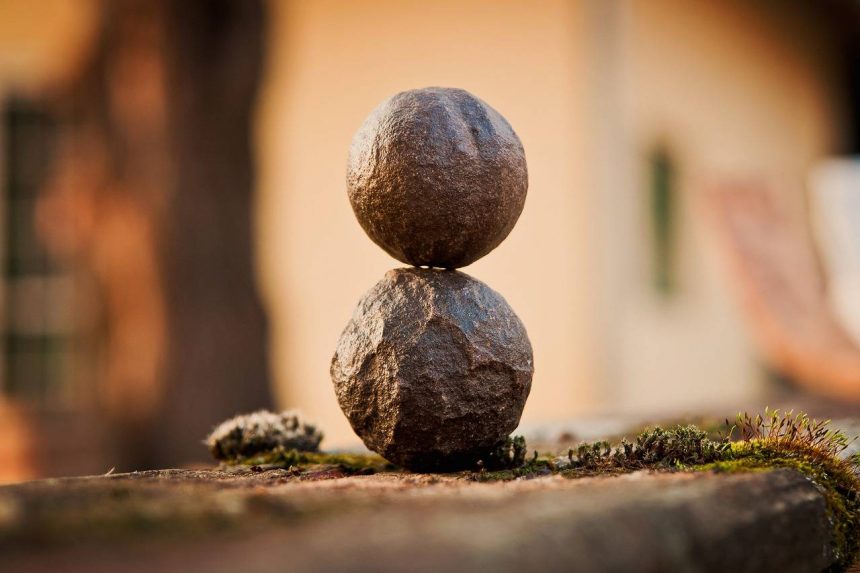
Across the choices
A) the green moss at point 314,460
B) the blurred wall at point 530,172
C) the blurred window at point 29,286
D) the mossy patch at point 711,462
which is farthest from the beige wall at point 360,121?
the mossy patch at point 711,462

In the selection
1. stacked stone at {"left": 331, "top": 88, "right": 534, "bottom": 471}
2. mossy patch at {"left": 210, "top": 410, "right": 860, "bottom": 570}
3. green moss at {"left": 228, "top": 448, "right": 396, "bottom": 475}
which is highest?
stacked stone at {"left": 331, "top": 88, "right": 534, "bottom": 471}

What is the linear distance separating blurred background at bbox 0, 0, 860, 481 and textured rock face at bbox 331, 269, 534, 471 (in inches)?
50.9

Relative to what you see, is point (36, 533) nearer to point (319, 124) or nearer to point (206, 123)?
point (206, 123)

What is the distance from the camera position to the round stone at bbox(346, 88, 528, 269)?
76.9 inches

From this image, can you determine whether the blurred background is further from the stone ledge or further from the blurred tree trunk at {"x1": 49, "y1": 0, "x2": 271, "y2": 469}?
the stone ledge

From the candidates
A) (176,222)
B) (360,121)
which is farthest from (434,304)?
(360,121)

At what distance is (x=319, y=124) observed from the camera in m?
7.32

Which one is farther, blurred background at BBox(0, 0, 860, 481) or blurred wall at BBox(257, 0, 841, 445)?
blurred wall at BBox(257, 0, 841, 445)

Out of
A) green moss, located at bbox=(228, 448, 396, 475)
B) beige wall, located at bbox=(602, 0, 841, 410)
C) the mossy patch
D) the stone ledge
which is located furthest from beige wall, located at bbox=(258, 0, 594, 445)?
the stone ledge

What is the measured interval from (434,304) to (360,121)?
5.34 m

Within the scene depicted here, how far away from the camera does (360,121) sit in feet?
23.4

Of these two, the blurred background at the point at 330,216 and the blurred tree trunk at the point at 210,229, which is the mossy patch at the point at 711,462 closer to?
the blurred background at the point at 330,216

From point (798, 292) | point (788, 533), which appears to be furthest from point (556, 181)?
point (788, 533)

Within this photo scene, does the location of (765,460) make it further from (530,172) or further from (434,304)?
(530,172)
